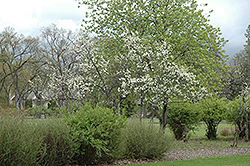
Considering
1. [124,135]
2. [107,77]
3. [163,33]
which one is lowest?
[124,135]

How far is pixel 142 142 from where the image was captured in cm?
802

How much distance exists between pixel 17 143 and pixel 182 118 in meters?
8.48

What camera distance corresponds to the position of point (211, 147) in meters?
10.8

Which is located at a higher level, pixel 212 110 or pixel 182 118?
pixel 212 110

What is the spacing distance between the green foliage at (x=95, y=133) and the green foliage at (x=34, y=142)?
1.16ft

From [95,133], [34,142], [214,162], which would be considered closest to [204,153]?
[214,162]

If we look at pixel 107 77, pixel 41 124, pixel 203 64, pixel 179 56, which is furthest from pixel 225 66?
pixel 41 124

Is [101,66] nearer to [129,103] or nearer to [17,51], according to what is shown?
[129,103]

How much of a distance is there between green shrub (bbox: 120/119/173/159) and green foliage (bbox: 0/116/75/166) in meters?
1.99

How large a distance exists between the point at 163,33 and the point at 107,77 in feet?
11.6

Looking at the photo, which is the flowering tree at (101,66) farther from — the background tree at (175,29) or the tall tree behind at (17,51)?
the tall tree behind at (17,51)

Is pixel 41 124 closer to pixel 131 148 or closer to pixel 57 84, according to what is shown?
pixel 131 148

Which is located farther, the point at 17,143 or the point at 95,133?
the point at 95,133

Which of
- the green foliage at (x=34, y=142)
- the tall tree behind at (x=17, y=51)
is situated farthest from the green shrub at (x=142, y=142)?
the tall tree behind at (x=17, y=51)
